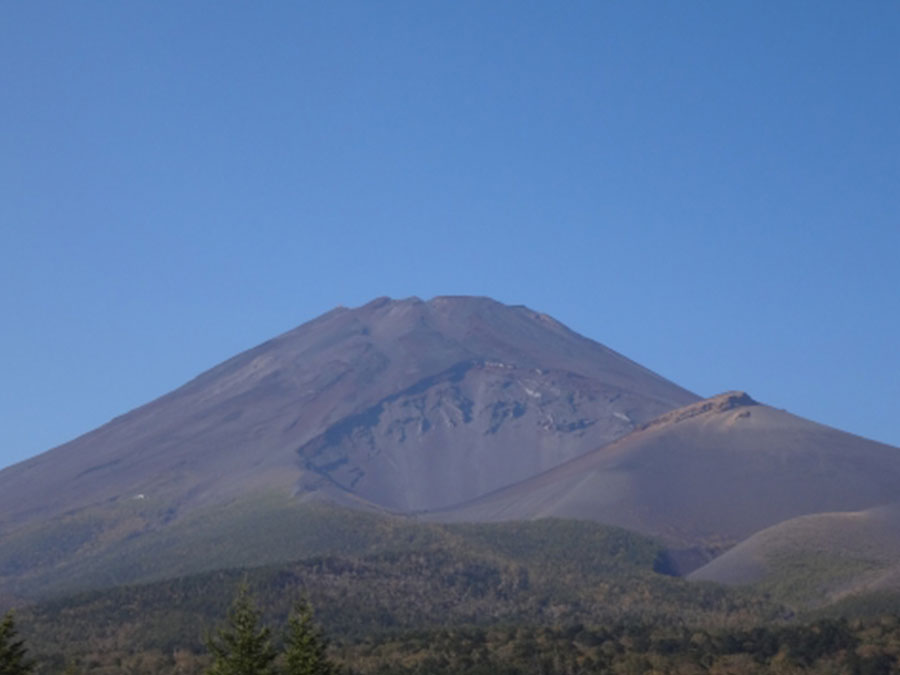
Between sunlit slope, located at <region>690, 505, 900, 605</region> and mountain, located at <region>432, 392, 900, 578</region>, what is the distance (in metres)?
19.1

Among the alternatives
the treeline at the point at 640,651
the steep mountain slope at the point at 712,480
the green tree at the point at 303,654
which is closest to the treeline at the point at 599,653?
the treeline at the point at 640,651

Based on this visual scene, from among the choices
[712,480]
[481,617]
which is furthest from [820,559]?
[712,480]

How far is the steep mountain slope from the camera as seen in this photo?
505ft

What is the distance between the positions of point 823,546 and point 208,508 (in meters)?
82.6

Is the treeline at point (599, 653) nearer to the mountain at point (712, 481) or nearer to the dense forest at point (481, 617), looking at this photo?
the dense forest at point (481, 617)

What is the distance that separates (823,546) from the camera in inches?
4400

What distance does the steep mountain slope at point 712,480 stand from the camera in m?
154

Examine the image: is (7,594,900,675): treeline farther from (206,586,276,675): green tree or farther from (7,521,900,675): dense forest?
(206,586,276,675): green tree

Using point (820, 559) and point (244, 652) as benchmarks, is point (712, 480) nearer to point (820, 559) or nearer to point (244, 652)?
point (820, 559)

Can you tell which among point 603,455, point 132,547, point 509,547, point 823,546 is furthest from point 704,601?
point 603,455

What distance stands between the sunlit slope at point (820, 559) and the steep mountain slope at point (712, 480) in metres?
22.9

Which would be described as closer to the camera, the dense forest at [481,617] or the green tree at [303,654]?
the green tree at [303,654]

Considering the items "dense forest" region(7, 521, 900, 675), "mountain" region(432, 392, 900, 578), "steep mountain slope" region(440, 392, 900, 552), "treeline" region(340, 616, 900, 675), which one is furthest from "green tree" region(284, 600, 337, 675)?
"steep mountain slope" region(440, 392, 900, 552)

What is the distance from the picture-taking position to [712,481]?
169250 mm
